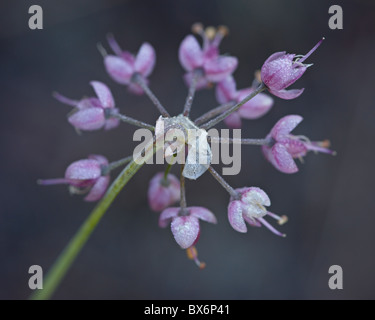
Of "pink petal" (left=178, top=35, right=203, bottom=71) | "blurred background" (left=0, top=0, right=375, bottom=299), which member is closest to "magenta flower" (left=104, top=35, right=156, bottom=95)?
"pink petal" (left=178, top=35, right=203, bottom=71)

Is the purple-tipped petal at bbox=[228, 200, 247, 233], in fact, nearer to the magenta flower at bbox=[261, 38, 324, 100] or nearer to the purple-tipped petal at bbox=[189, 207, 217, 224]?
the purple-tipped petal at bbox=[189, 207, 217, 224]

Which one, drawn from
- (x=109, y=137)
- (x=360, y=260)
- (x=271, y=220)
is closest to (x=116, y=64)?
(x=109, y=137)

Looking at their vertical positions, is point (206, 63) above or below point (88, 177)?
above

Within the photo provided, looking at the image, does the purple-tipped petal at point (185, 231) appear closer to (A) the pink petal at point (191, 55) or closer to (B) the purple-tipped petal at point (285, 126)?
(B) the purple-tipped petal at point (285, 126)

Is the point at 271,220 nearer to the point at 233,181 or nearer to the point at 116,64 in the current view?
the point at 233,181

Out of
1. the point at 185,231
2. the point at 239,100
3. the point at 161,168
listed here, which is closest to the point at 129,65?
the point at 239,100

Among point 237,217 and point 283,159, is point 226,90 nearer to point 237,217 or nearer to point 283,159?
point 283,159
